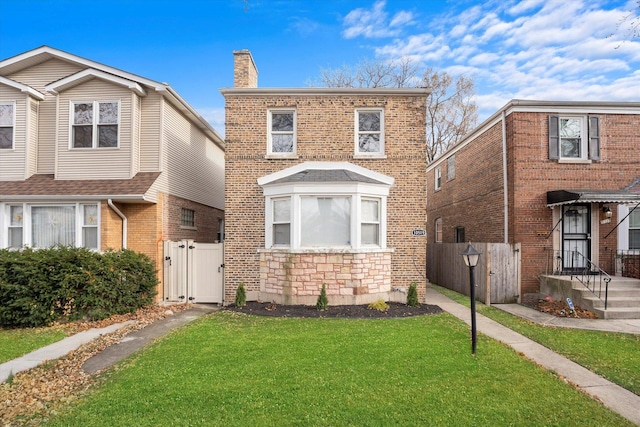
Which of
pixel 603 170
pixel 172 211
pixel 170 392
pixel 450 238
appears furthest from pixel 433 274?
pixel 170 392

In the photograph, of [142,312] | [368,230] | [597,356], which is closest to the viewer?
[597,356]

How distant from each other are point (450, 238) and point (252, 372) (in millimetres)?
13246

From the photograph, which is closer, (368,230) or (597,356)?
(597,356)

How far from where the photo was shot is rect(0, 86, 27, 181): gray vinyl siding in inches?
433

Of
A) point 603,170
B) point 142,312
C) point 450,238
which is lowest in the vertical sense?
point 142,312

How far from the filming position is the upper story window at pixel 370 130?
36.6 feet

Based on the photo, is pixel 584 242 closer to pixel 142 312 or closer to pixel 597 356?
pixel 597 356

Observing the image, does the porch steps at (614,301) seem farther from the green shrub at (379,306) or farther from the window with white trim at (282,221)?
the window with white trim at (282,221)

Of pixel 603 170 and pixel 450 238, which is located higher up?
pixel 603 170

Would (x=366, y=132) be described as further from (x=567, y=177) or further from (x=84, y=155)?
(x=84, y=155)

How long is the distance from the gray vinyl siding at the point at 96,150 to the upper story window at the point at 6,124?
1.66 metres

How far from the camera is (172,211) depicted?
38.2ft

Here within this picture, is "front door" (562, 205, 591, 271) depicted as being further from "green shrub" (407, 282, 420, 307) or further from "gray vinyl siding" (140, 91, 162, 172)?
"gray vinyl siding" (140, 91, 162, 172)

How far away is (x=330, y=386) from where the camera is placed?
15.8 ft
